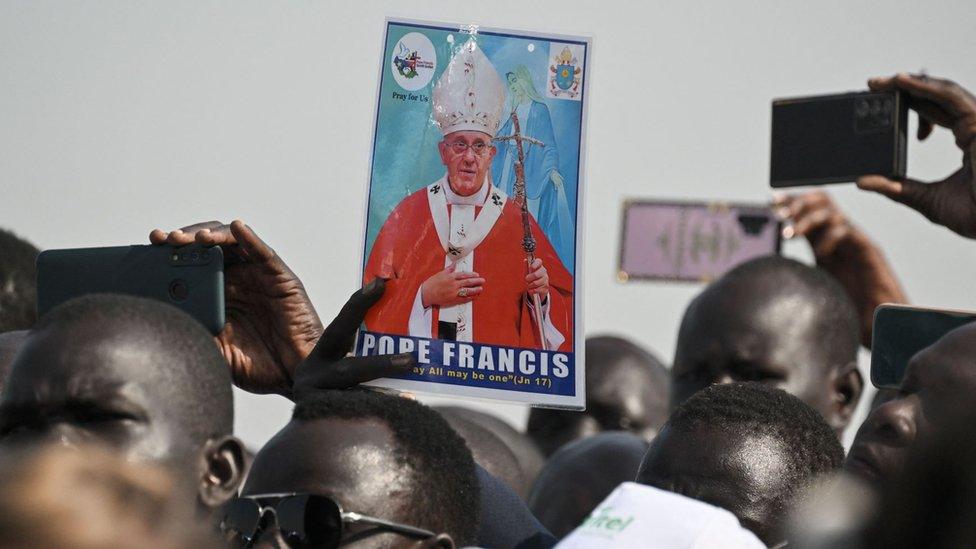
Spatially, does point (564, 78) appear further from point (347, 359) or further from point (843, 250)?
point (843, 250)

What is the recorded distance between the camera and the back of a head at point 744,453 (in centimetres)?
319

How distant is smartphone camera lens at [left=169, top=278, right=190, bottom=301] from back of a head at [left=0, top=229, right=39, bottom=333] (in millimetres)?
1501

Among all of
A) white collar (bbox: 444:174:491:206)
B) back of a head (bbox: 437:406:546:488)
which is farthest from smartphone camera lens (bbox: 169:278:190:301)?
back of a head (bbox: 437:406:546:488)

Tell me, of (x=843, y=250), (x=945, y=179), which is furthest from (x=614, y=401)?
(x=945, y=179)

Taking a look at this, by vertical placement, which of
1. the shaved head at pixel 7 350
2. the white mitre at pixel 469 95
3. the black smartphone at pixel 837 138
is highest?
the black smartphone at pixel 837 138

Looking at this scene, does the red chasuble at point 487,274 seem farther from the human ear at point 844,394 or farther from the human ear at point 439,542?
the human ear at point 844,394

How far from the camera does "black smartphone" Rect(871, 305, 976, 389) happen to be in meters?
3.59

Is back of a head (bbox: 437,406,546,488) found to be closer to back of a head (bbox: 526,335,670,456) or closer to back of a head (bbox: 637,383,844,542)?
back of a head (bbox: 526,335,670,456)

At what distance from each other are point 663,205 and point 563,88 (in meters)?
4.14

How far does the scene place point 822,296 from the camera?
540 centimetres

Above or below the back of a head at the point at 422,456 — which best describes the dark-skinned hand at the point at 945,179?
above

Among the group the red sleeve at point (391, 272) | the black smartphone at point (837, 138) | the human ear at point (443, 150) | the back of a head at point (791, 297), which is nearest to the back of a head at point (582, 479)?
the back of a head at point (791, 297)

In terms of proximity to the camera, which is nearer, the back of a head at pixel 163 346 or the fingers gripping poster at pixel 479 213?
the back of a head at pixel 163 346

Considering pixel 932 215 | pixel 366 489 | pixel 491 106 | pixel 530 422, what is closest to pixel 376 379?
pixel 366 489
